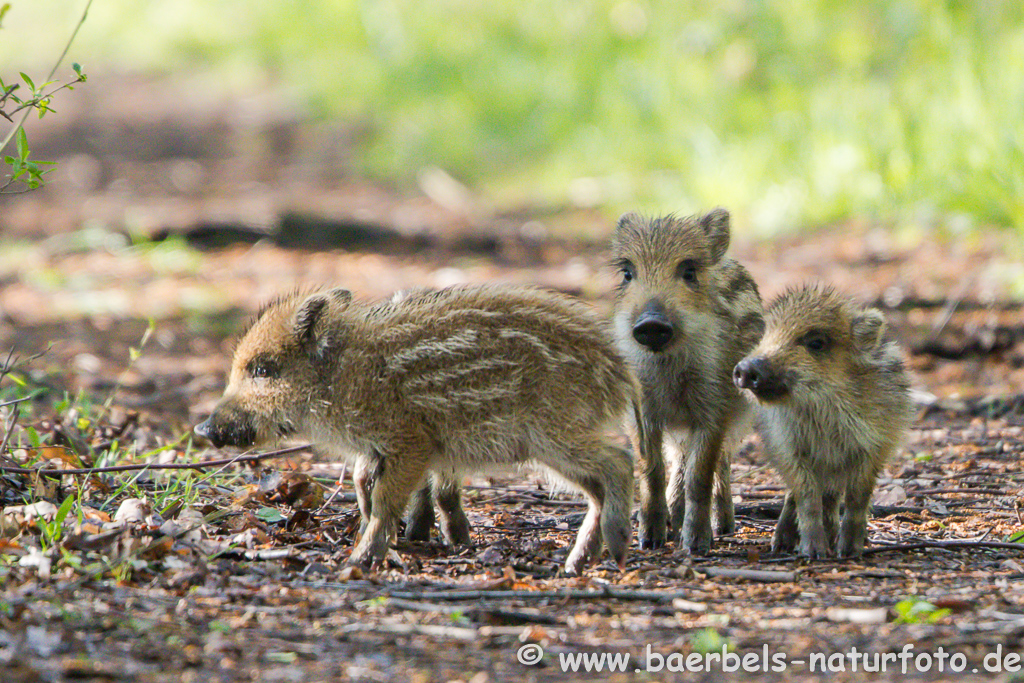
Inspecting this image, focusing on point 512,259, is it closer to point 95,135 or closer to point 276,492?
point 276,492

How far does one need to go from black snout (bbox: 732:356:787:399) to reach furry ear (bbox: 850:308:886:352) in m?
0.45

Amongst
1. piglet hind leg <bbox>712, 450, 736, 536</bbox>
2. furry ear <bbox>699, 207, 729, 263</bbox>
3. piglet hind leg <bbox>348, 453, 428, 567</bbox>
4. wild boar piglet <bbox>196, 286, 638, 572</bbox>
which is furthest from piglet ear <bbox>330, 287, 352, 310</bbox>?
piglet hind leg <bbox>712, 450, 736, 536</bbox>

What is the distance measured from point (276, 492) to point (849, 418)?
2421 millimetres

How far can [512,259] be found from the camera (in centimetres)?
1127

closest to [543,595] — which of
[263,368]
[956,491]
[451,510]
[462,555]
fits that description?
[462,555]

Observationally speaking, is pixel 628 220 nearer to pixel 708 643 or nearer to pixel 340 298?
pixel 340 298

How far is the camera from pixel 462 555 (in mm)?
4559

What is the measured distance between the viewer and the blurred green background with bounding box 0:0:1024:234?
10.6 meters

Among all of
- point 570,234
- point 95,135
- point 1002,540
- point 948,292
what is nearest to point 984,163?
point 948,292

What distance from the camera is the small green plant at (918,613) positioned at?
Result: 350cm

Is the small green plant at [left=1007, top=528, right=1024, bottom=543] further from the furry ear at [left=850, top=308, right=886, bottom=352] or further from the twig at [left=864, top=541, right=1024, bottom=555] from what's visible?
the furry ear at [left=850, top=308, right=886, bottom=352]

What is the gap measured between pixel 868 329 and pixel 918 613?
60.3 inches

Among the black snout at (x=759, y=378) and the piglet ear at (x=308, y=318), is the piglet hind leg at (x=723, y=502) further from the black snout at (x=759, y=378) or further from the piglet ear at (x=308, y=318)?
the piglet ear at (x=308, y=318)

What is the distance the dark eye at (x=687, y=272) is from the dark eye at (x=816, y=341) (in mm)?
553
